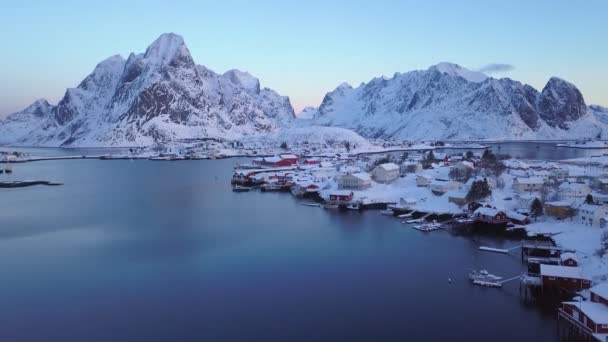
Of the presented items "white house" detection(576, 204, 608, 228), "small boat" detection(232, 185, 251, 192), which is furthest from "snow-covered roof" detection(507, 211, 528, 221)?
"small boat" detection(232, 185, 251, 192)

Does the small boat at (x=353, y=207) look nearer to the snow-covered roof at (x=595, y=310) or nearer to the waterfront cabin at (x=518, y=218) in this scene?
the waterfront cabin at (x=518, y=218)

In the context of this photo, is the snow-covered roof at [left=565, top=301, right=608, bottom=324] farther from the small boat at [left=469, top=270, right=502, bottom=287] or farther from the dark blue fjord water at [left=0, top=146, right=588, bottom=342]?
the small boat at [left=469, top=270, right=502, bottom=287]

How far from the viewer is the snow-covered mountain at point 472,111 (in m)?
105

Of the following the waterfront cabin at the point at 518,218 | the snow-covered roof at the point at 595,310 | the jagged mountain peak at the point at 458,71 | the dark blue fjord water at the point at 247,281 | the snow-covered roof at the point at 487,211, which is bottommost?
the dark blue fjord water at the point at 247,281

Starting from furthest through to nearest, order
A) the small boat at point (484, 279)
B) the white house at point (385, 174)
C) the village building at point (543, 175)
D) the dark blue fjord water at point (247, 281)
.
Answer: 1. the white house at point (385, 174)
2. the village building at point (543, 175)
3. the small boat at point (484, 279)
4. the dark blue fjord water at point (247, 281)

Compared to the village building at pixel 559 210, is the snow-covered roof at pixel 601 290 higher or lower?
lower

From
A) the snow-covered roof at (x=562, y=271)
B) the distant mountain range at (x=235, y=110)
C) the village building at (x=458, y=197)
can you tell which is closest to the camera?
the snow-covered roof at (x=562, y=271)

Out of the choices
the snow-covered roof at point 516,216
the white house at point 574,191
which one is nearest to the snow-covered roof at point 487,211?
the snow-covered roof at point 516,216

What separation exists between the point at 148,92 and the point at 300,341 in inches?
4202

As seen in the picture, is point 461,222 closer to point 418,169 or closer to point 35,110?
point 418,169

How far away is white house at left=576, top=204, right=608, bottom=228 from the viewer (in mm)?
17878

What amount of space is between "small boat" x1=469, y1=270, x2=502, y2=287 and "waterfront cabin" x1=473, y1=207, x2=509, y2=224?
23.2 ft

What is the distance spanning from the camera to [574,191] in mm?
23094

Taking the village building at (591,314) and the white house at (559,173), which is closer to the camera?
the village building at (591,314)
